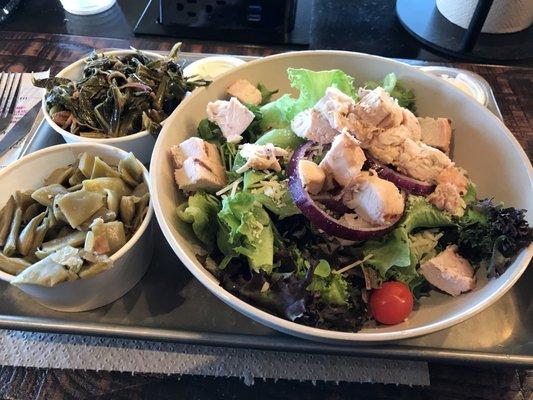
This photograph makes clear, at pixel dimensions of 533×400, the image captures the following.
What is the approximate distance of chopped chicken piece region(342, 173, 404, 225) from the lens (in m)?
1.10

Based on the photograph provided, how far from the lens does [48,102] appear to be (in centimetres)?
161

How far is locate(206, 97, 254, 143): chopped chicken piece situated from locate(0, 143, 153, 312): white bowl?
0.88ft

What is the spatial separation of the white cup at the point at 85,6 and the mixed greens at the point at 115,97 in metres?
1.03

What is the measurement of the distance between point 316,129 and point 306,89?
23cm

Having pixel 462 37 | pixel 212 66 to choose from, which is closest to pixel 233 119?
pixel 212 66

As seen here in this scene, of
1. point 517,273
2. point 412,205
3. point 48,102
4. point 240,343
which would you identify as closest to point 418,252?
point 412,205

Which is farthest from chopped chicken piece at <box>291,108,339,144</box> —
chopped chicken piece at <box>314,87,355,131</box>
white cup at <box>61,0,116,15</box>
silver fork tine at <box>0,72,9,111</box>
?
white cup at <box>61,0,116,15</box>

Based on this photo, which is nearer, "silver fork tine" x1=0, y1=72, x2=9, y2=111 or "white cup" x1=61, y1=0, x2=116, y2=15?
"silver fork tine" x1=0, y1=72, x2=9, y2=111

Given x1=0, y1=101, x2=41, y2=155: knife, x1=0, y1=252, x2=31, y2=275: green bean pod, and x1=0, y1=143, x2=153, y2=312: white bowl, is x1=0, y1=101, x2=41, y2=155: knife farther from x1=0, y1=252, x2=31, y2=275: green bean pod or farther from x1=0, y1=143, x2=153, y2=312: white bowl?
x1=0, y1=252, x2=31, y2=275: green bean pod

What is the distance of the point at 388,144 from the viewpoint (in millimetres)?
1226

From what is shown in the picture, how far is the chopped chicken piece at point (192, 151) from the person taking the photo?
1.26 meters

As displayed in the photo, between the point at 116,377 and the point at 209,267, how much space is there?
41 cm

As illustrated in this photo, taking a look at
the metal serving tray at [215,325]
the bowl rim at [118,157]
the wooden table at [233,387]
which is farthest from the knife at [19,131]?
the wooden table at [233,387]

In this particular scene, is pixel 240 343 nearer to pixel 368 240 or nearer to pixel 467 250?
pixel 368 240
